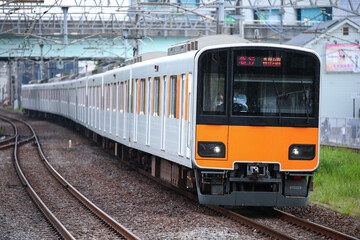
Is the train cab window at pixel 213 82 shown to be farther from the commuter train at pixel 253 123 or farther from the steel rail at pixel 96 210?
the steel rail at pixel 96 210

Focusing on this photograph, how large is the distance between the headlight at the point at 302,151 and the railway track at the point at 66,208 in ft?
9.45

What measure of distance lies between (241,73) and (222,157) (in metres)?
1.31

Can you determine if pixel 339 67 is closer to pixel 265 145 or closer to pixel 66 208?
pixel 66 208

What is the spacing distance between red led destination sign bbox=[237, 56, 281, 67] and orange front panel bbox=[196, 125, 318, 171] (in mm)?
963

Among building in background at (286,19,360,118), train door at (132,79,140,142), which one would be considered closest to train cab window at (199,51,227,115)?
train door at (132,79,140,142)

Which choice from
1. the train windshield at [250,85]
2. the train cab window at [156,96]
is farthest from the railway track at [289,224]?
the train cab window at [156,96]

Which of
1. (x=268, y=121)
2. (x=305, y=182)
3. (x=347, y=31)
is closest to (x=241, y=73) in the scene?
(x=268, y=121)

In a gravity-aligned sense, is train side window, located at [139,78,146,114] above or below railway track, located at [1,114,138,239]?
above

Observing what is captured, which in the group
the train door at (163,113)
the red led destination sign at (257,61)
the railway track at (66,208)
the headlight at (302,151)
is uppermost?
the red led destination sign at (257,61)

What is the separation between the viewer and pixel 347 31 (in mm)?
42438

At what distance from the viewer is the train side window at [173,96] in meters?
11.9

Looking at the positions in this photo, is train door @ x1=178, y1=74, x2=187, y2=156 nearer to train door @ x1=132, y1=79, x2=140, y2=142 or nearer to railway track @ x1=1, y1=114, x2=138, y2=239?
railway track @ x1=1, y1=114, x2=138, y2=239

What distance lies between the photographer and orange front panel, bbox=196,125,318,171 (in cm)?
1027

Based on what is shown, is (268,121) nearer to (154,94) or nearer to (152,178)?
(154,94)
